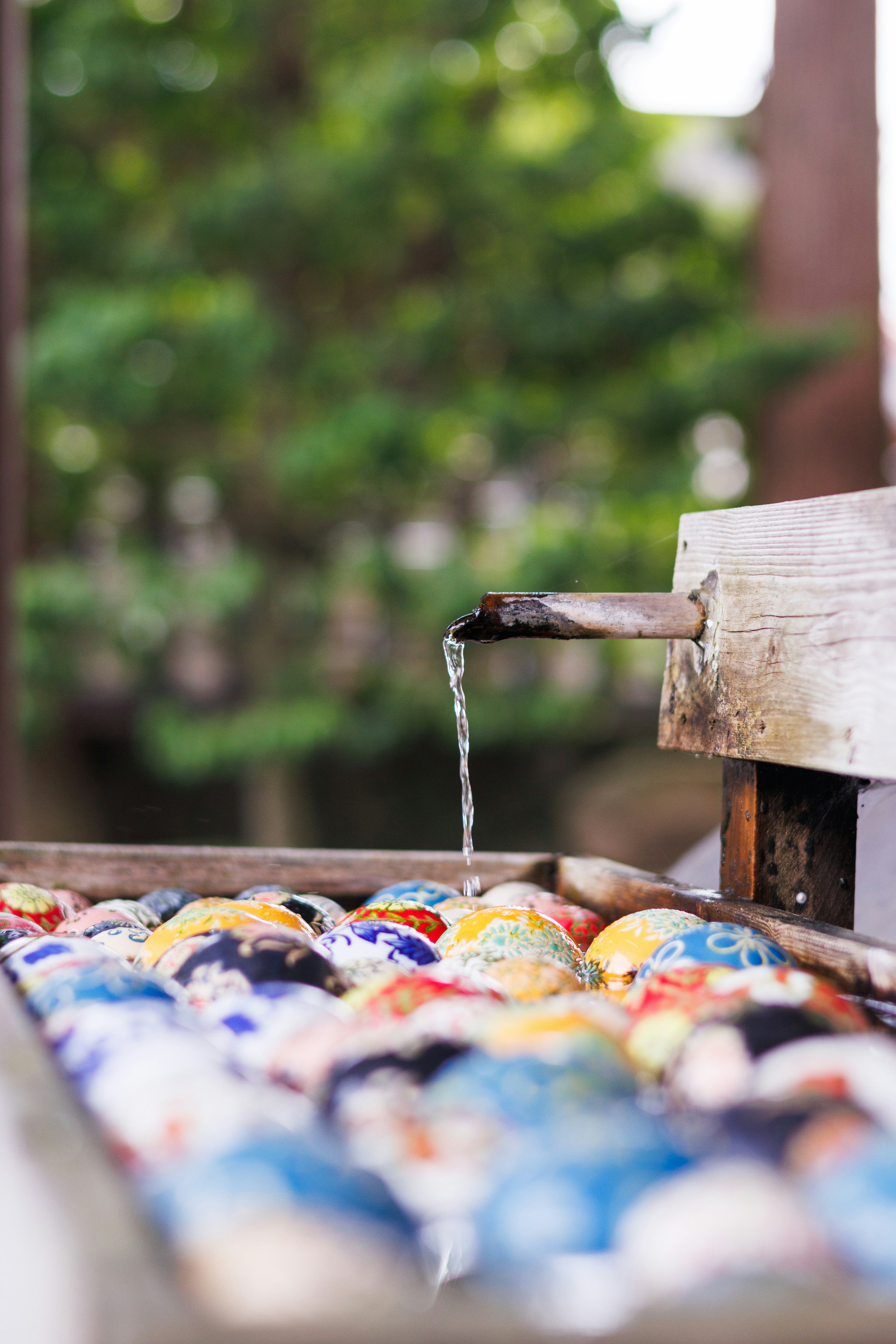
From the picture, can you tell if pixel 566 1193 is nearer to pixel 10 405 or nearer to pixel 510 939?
pixel 510 939

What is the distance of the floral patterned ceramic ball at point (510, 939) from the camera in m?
1.31

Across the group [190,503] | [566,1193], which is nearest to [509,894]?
[566,1193]

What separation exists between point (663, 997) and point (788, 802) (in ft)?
1.78

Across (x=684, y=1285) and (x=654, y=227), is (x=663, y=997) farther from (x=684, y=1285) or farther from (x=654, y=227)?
(x=654, y=227)

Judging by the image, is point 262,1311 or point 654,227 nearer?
point 262,1311

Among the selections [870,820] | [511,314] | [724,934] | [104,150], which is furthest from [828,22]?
[724,934]

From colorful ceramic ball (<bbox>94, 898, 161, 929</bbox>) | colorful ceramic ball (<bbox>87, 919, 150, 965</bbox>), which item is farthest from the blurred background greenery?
colorful ceramic ball (<bbox>87, 919, 150, 965</bbox>)

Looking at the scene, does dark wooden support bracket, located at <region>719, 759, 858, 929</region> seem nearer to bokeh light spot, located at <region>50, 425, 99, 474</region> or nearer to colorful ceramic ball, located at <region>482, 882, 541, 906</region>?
colorful ceramic ball, located at <region>482, 882, 541, 906</region>

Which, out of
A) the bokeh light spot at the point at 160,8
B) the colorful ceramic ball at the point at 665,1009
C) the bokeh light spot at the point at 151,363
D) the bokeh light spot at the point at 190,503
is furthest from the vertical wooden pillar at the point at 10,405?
the colorful ceramic ball at the point at 665,1009

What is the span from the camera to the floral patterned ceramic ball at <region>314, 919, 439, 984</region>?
127cm

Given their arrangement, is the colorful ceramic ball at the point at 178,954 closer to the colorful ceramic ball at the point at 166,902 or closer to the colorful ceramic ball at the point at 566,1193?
the colorful ceramic ball at the point at 166,902

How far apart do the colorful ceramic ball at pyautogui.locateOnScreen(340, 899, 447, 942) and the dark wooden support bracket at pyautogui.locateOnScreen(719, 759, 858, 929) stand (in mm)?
382

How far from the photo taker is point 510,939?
1.33 metres

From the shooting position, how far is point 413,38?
17.2ft
